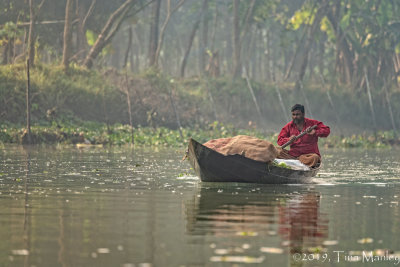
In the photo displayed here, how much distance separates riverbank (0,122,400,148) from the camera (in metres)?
29.8

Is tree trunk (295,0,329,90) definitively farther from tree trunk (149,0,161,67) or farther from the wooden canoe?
the wooden canoe

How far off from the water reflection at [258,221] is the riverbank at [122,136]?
16155 mm

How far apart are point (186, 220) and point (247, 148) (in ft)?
17.7

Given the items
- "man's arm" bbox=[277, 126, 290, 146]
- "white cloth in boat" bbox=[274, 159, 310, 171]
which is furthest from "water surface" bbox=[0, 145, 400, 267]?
"man's arm" bbox=[277, 126, 290, 146]

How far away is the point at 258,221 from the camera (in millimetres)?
10219

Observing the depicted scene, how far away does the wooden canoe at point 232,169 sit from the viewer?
49.6 ft

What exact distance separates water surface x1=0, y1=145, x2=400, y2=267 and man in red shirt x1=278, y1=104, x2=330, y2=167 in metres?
0.57

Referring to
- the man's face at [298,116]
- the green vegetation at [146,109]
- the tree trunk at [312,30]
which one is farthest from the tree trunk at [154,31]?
the man's face at [298,116]

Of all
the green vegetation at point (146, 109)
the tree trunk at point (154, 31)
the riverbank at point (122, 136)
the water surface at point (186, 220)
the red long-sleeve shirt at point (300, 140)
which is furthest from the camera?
the tree trunk at point (154, 31)

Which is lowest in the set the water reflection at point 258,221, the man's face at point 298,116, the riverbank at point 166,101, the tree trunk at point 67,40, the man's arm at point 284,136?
the water reflection at point 258,221

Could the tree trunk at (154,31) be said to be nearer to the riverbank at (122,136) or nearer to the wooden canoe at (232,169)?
the riverbank at (122,136)

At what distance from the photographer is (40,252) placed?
25.6ft

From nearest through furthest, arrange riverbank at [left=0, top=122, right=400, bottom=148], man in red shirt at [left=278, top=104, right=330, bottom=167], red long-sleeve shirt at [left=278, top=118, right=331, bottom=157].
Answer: man in red shirt at [left=278, top=104, right=330, bottom=167]
red long-sleeve shirt at [left=278, top=118, right=331, bottom=157]
riverbank at [left=0, top=122, right=400, bottom=148]

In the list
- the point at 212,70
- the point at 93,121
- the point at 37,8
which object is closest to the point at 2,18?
the point at 37,8
